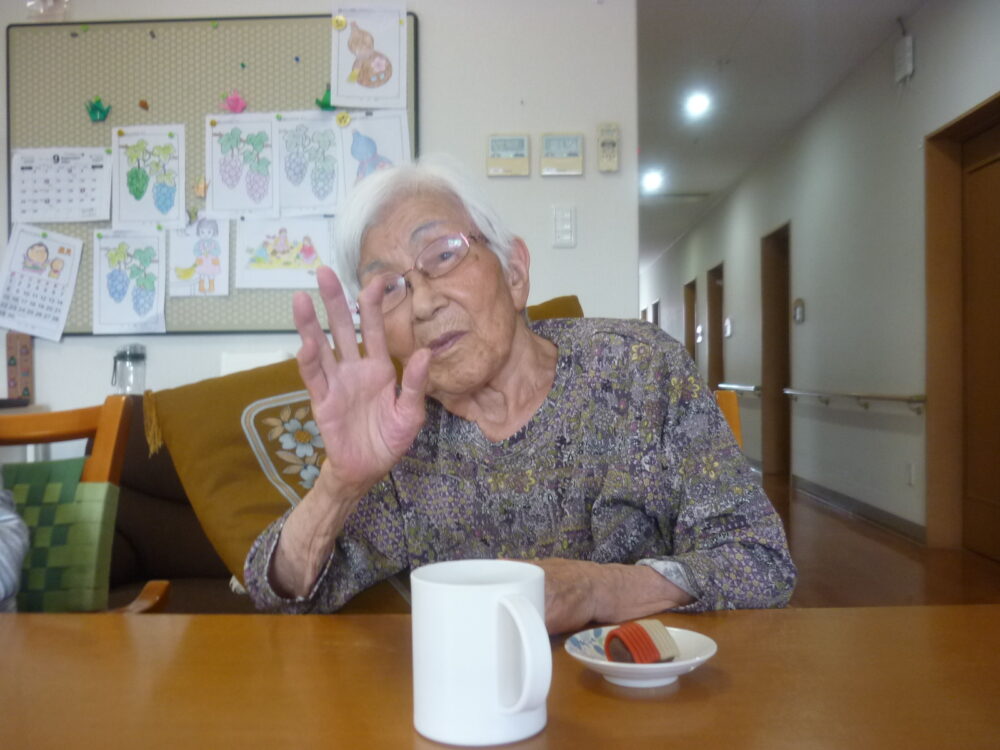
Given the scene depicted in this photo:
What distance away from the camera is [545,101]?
257 cm

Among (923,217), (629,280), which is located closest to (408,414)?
(629,280)

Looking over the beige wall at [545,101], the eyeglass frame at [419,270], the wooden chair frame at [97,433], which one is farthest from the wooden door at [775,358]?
the wooden chair frame at [97,433]

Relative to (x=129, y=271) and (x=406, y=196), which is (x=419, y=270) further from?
(x=129, y=271)

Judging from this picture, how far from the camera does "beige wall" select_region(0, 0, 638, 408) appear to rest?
101 inches

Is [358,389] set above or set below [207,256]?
below

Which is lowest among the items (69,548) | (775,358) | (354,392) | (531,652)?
(69,548)

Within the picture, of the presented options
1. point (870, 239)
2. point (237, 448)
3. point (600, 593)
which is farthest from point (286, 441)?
point (870, 239)

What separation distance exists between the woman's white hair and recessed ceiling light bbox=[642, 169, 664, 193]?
23.6 feet

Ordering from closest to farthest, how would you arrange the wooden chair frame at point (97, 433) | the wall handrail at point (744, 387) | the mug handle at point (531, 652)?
1. the mug handle at point (531, 652)
2. the wooden chair frame at point (97, 433)
3. the wall handrail at point (744, 387)

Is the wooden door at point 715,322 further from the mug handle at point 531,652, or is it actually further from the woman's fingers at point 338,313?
the mug handle at point 531,652

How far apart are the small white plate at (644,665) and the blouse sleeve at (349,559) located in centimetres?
44

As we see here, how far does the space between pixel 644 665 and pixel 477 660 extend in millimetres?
157

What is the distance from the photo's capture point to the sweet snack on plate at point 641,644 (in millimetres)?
611

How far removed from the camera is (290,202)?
2.57 metres
